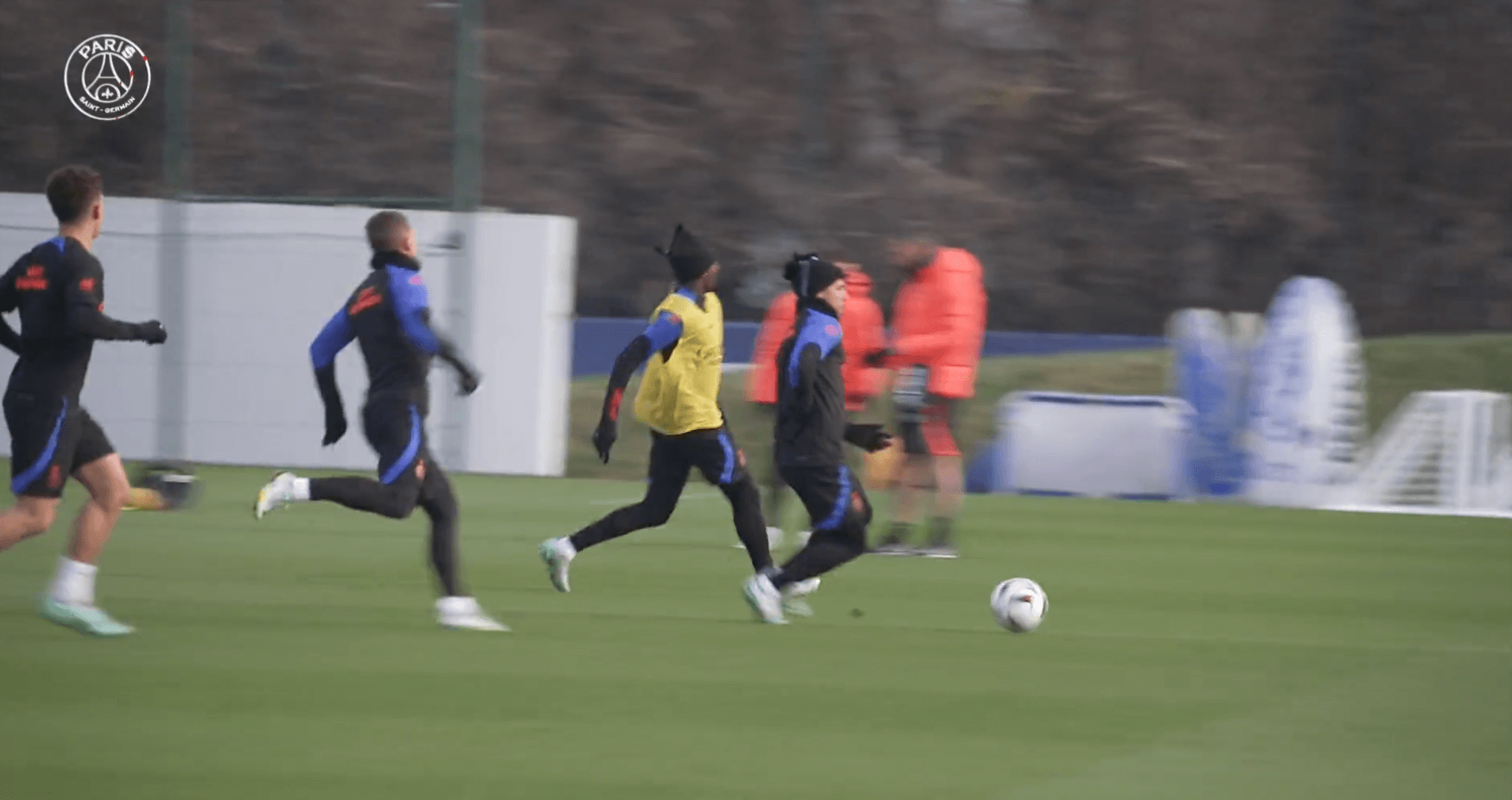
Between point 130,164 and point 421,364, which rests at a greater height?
point 130,164

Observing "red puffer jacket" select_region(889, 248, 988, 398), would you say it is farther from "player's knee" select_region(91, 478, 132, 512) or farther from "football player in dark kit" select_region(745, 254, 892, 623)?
"player's knee" select_region(91, 478, 132, 512)

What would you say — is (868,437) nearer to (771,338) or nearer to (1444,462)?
(771,338)

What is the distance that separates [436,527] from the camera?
9.27 metres

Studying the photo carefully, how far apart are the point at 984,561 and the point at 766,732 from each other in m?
6.48

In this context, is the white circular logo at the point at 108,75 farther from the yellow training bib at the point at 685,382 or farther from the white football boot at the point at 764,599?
the white football boot at the point at 764,599

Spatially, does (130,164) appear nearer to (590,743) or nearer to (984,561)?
(984,561)

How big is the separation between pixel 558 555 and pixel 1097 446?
10791 millimetres

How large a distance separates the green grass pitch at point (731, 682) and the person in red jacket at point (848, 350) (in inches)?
38.1

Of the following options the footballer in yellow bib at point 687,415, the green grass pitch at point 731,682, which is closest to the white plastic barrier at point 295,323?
the green grass pitch at point 731,682

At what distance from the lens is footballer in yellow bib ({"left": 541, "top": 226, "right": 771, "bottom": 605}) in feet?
34.4

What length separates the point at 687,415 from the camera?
1053cm

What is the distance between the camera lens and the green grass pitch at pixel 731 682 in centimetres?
656

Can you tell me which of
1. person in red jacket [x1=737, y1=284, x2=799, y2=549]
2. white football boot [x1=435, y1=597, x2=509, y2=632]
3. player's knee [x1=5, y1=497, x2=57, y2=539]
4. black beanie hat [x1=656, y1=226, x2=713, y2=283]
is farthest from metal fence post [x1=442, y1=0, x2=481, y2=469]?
player's knee [x1=5, y1=497, x2=57, y2=539]

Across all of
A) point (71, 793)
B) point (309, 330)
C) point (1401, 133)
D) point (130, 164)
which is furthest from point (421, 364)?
point (1401, 133)
